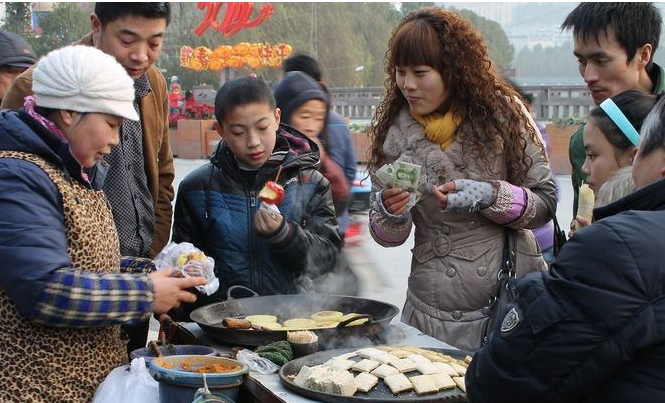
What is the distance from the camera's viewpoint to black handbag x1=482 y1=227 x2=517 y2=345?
3.30m

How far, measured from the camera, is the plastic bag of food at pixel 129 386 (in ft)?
8.77

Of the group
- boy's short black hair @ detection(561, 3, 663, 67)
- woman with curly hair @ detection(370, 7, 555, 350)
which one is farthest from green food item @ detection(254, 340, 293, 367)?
boy's short black hair @ detection(561, 3, 663, 67)

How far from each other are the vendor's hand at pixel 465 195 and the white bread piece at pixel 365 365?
765 millimetres

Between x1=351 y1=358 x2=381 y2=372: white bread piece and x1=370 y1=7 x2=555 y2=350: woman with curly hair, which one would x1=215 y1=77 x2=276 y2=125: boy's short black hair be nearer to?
x1=370 y1=7 x2=555 y2=350: woman with curly hair

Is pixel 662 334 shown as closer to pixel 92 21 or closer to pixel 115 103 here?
pixel 115 103

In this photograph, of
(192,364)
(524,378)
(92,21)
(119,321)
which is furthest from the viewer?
(92,21)

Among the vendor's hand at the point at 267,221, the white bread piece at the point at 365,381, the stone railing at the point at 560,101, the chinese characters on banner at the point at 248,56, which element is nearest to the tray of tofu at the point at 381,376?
the white bread piece at the point at 365,381

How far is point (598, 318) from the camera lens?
174 centimetres

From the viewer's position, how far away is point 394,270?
28.0ft

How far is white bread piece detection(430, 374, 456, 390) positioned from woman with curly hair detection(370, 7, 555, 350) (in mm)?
740

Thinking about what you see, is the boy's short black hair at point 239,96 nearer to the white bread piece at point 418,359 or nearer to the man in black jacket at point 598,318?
the white bread piece at point 418,359

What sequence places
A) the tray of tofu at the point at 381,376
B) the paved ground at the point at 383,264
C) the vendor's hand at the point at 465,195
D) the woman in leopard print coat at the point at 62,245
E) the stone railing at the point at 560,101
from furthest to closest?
1. the stone railing at the point at 560,101
2. the paved ground at the point at 383,264
3. the vendor's hand at the point at 465,195
4. the tray of tofu at the point at 381,376
5. the woman in leopard print coat at the point at 62,245

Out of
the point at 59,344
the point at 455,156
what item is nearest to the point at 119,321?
the point at 59,344

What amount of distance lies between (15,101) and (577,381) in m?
2.48
